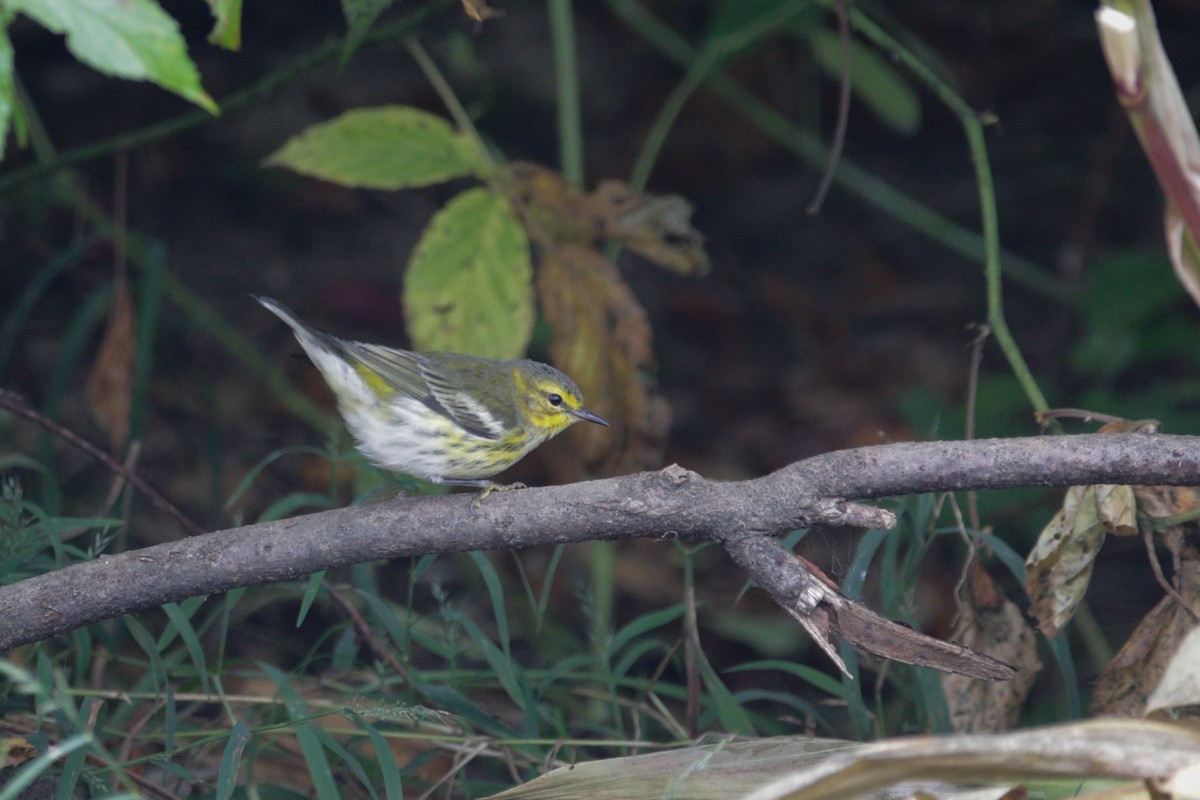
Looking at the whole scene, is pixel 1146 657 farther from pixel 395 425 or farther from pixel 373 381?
pixel 373 381

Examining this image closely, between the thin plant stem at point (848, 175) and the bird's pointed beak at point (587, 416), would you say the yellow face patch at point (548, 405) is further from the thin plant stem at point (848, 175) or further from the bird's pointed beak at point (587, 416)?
the thin plant stem at point (848, 175)

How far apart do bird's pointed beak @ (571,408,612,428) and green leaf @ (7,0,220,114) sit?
1.79 m

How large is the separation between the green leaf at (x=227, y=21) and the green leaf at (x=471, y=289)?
1069 mm

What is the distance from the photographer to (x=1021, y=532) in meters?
3.88

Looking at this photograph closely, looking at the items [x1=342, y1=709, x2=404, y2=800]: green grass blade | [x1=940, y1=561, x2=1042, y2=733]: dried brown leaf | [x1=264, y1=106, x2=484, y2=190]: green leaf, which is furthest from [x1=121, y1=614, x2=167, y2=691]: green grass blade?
[x1=940, y1=561, x2=1042, y2=733]: dried brown leaf

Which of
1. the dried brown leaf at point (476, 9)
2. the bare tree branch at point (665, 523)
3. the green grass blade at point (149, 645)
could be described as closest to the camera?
the bare tree branch at point (665, 523)

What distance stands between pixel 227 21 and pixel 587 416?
5.22 feet

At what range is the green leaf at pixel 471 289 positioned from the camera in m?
2.69

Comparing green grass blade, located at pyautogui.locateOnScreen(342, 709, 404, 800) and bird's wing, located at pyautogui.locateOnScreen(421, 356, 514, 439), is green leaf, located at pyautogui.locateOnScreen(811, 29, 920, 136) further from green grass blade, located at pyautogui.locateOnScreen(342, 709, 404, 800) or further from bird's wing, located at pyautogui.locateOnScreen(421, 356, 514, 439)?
green grass blade, located at pyautogui.locateOnScreen(342, 709, 404, 800)

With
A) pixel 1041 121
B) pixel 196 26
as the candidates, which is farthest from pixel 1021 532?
pixel 196 26

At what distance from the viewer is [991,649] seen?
2396 mm

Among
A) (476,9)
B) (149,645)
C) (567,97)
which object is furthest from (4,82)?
(567,97)

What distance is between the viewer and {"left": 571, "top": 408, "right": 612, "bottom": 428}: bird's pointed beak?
287 centimetres

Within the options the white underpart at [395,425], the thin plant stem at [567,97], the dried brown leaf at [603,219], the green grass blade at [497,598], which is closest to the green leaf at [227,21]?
the green grass blade at [497,598]
